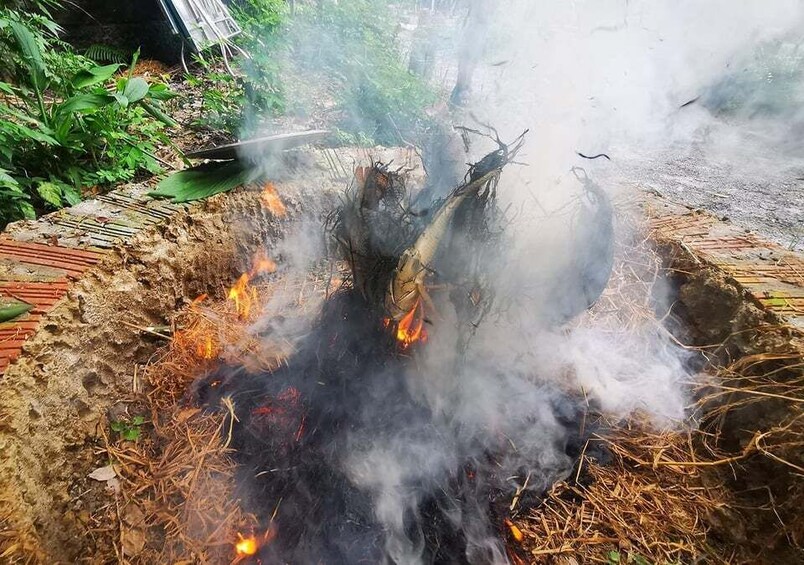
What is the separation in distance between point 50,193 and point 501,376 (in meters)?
3.44

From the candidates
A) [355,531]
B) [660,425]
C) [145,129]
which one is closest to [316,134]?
[145,129]

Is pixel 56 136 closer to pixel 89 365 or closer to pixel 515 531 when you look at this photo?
pixel 89 365

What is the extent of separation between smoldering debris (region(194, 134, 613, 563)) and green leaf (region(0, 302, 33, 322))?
99 centimetres

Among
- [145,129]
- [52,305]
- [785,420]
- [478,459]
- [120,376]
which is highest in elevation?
[145,129]

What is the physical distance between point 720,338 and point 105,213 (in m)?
4.35

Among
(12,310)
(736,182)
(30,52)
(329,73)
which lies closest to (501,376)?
(12,310)

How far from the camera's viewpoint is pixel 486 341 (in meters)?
2.74

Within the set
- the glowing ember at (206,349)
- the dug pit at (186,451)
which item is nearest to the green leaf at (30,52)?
the dug pit at (186,451)

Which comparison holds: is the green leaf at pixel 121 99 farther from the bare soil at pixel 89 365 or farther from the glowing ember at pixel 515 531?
the glowing ember at pixel 515 531

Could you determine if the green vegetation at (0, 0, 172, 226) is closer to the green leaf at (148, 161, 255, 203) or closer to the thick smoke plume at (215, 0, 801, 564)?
the green leaf at (148, 161, 255, 203)

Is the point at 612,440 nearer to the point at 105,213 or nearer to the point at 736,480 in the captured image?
the point at 736,480

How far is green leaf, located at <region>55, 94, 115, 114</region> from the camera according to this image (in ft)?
9.04

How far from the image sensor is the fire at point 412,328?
7.48ft

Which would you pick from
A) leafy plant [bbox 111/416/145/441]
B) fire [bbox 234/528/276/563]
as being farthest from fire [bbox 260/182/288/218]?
fire [bbox 234/528/276/563]
